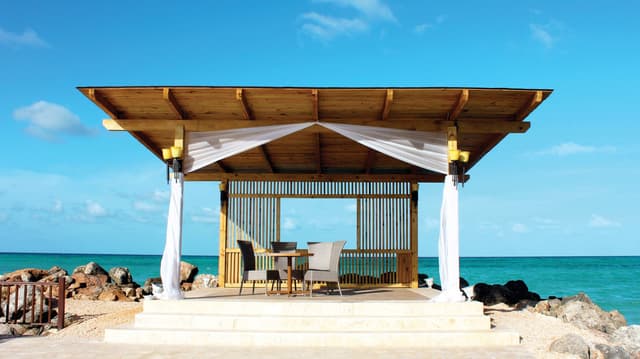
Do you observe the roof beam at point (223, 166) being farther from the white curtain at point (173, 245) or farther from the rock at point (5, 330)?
the rock at point (5, 330)

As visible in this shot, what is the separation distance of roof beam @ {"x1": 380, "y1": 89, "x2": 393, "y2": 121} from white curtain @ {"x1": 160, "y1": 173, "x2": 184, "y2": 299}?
2919mm

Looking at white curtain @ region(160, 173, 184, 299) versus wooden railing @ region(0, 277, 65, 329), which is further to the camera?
wooden railing @ region(0, 277, 65, 329)

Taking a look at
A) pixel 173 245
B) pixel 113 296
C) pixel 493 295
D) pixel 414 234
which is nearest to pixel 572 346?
pixel 414 234

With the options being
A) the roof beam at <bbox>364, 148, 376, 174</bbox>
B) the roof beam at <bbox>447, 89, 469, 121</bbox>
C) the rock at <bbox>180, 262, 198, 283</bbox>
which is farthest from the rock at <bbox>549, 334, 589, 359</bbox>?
the rock at <bbox>180, 262, 198, 283</bbox>

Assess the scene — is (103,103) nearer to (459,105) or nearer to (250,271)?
(250,271)

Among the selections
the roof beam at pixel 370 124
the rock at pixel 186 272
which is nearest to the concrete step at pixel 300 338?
the roof beam at pixel 370 124

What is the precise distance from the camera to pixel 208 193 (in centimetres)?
1277

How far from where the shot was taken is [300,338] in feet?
22.9

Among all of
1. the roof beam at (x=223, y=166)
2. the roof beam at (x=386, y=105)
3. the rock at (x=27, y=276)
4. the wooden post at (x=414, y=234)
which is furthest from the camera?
the rock at (x=27, y=276)

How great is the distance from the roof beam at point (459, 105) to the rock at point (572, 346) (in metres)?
3.13

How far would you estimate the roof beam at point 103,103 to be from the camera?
315 inches

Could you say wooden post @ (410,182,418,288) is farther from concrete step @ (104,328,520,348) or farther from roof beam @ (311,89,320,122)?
concrete step @ (104,328,520,348)

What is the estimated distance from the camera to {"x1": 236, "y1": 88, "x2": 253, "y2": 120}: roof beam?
7914 millimetres

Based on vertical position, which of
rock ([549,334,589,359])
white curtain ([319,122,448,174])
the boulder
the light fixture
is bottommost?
the boulder
